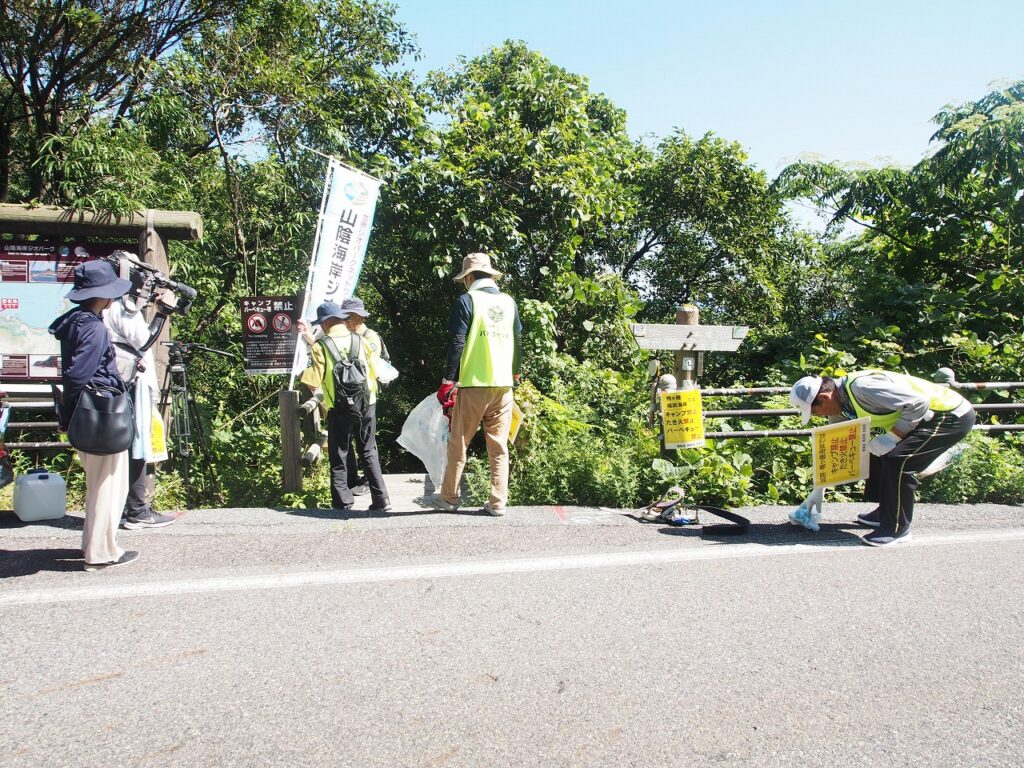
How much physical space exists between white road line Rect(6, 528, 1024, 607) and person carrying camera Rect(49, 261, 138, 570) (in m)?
0.36

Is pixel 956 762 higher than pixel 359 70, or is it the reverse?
pixel 359 70

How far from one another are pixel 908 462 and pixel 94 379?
5098mm

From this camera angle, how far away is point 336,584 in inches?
154

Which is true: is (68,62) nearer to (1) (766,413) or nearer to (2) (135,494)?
(2) (135,494)

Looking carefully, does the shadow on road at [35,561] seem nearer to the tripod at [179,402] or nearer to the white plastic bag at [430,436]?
the tripod at [179,402]

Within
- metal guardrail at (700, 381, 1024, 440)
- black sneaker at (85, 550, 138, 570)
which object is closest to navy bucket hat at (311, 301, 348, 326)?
→ black sneaker at (85, 550, 138, 570)

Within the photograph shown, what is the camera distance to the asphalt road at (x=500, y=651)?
2512 millimetres

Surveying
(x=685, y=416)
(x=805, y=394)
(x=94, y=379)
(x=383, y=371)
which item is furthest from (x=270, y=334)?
(x=805, y=394)

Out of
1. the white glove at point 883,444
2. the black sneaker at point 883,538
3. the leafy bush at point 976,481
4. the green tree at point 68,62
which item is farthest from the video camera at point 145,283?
the leafy bush at point 976,481

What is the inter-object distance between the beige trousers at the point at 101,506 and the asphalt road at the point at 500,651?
0.17 metres

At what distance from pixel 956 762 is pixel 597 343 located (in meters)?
8.12

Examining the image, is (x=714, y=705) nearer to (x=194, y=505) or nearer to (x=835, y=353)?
(x=194, y=505)

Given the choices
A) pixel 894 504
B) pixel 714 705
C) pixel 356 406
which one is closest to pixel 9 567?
pixel 356 406

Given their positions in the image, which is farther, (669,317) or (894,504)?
(669,317)
